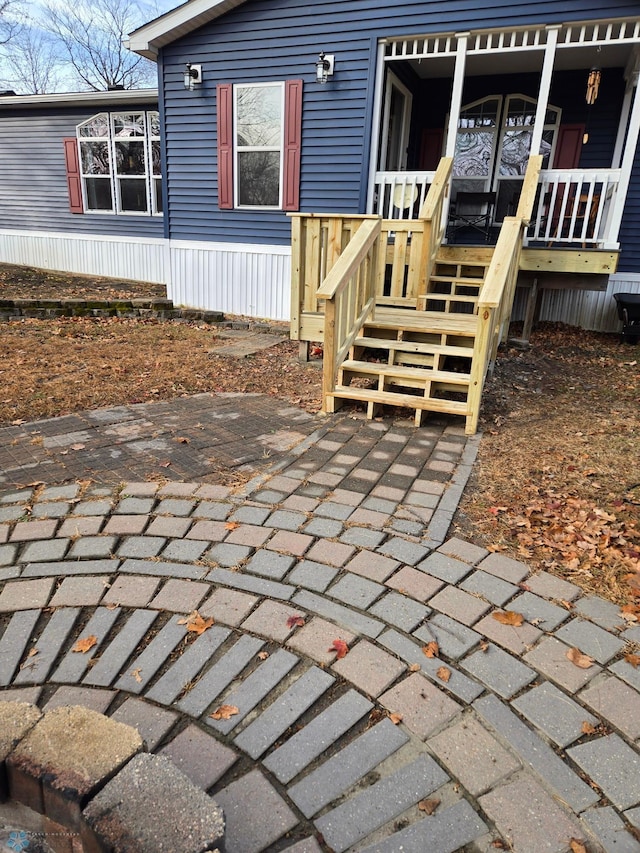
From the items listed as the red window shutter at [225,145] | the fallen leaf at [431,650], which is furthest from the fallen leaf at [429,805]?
the red window shutter at [225,145]

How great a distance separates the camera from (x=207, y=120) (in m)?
8.68

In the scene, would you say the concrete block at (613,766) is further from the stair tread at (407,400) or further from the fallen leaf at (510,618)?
the stair tread at (407,400)

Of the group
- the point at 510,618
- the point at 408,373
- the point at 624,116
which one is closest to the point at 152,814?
the point at 510,618

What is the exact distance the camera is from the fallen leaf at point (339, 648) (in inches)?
81.1

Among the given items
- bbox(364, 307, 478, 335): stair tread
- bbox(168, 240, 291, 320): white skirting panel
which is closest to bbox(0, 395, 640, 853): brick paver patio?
bbox(364, 307, 478, 335): stair tread

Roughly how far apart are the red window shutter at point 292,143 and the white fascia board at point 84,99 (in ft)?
13.4

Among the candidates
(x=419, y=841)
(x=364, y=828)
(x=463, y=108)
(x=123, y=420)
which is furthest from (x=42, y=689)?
(x=463, y=108)

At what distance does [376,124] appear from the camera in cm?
770

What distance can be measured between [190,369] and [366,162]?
4148 millimetres

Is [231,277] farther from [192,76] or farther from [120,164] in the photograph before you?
[120,164]

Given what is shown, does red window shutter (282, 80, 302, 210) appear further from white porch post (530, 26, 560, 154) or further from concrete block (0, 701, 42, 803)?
concrete block (0, 701, 42, 803)

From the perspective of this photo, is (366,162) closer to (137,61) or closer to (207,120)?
(207,120)

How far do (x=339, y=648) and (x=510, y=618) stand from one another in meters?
0.72

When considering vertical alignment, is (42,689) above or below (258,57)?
below
